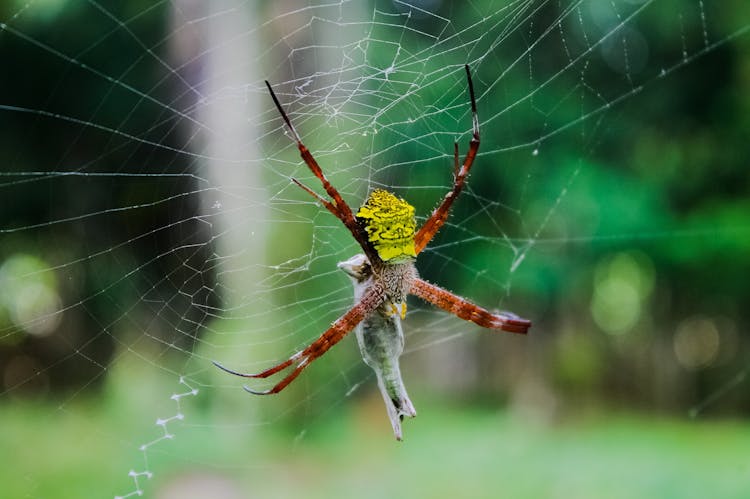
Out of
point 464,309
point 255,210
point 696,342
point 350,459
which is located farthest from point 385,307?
point 696,342

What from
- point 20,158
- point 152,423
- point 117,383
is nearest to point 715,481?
point 152,423

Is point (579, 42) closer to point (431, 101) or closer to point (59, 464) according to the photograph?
point (431, 101)

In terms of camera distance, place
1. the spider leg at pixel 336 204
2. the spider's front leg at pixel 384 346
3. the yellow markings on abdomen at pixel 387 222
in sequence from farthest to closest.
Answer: the spider's front leg at pixel 384 346
the yellow markings on abdomen at pixel 387 222
the spider leg at pixel 336 204

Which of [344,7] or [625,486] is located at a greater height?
[344,7]

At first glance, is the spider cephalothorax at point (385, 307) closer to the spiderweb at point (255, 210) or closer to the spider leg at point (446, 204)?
the spider leg at point (446, 204)

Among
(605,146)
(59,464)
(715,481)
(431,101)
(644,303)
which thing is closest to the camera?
(431,101)

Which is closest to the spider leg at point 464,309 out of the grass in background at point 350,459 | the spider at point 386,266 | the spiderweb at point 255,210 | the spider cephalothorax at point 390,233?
the spider at point 386,266
